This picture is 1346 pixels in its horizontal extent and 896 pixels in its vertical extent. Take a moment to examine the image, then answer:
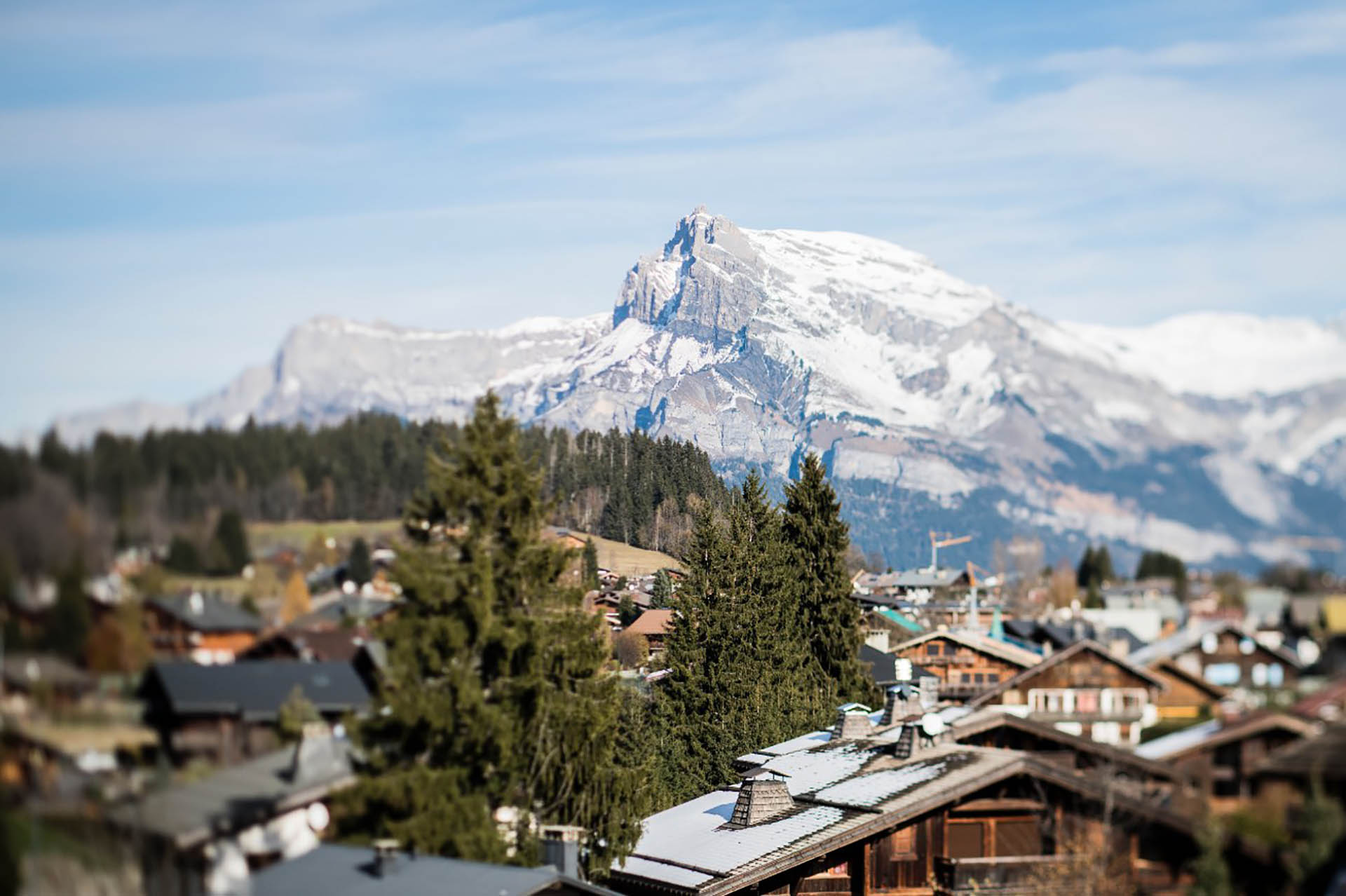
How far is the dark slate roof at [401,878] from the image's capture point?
11336mm

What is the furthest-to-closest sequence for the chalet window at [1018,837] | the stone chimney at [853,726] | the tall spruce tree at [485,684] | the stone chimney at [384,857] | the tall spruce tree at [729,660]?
1. the tall spruce tree at [729,660]
2. the stone chimney at [853,726]
3. the chalet window at [1018,837]
4. the tall spruce tree at [485,684]
5. the stone chimney at [384,857]

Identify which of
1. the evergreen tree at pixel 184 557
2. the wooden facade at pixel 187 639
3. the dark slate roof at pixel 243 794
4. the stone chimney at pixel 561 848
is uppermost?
the evergreen tree at pixel 184 557

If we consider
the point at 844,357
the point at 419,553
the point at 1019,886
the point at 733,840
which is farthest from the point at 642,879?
the point at 419,553

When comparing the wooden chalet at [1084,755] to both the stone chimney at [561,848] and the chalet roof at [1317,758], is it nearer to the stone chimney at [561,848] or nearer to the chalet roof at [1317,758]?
the chalet roof at [1317,758]

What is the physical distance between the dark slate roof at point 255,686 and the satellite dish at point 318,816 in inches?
27.2

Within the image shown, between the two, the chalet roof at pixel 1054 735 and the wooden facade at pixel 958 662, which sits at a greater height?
the chalet roof at pixel 1054 735

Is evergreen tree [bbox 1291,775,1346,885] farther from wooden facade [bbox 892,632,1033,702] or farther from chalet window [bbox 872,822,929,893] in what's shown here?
wooden facade [bbox 892,632,1033,702]

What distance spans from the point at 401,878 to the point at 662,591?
19.3 m

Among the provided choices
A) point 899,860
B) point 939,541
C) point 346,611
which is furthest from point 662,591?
point 346,611

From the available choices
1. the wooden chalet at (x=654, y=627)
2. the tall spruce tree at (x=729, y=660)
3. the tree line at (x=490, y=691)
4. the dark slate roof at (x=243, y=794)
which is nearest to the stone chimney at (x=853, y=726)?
the tall spruce tree at (x=729, y=660)

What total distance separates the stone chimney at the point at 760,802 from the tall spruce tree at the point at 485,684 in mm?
8822

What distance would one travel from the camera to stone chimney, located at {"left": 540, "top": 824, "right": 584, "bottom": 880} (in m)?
14.8

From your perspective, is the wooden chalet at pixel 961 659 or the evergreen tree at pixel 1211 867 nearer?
the evergreen tree at pixel 1211 867

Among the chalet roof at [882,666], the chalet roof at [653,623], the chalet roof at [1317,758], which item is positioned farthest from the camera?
the chalet roof at [882,666]
